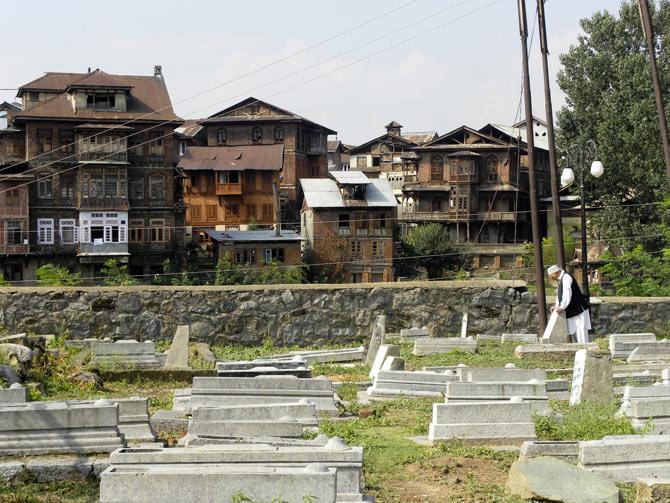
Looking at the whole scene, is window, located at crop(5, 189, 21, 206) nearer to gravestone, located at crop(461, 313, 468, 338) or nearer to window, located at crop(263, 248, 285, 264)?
window, located at crop(263, 248, 285, 264)

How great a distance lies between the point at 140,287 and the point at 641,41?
50572 mm

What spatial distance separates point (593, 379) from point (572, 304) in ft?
16.4

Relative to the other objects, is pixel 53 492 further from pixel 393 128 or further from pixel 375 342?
pixel 393 128

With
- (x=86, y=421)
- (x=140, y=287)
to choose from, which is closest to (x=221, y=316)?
(x=140, y=287)

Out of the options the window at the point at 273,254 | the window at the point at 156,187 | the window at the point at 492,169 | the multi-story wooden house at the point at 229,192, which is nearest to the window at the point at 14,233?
the window at the point at 156,187

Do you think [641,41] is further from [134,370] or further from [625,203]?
[134,370]

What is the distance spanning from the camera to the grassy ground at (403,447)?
31.0 feet

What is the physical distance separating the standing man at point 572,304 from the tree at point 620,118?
138ft

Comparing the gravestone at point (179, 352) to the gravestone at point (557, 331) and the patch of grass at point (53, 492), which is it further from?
the patch of grass at point (53, 492)

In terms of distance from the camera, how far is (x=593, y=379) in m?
13.6

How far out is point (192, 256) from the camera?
74.1m

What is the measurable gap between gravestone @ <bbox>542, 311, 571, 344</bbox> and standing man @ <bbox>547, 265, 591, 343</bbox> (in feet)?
5.30

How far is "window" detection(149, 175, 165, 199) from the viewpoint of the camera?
239 feet

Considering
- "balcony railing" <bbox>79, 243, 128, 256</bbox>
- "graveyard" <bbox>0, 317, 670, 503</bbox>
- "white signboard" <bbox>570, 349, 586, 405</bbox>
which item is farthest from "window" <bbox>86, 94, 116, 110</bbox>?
"white signboard" <bbox>570, 349, 586, 405</bbox>
